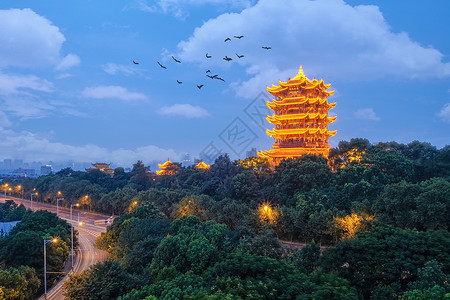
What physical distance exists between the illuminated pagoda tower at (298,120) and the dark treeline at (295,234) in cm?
358

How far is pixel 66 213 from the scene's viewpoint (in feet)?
171

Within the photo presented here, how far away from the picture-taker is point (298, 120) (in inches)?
1702

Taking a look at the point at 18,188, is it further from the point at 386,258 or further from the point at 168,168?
the point at 386,258

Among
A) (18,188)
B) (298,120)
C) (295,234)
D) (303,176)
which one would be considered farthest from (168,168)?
(295,234)

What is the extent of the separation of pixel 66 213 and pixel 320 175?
136 feet

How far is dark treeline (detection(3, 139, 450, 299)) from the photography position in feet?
45.2

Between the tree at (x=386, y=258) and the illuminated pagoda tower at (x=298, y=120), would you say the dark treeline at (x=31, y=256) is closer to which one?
the tree at (x=386, y=258)

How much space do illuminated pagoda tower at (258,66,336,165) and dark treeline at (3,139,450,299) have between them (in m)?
3.58

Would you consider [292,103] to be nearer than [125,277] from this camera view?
No

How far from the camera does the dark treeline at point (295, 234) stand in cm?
1377

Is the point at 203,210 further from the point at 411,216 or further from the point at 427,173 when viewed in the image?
the point at 427,173

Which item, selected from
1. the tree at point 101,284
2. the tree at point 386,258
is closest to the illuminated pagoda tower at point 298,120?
the tree at point 386,258

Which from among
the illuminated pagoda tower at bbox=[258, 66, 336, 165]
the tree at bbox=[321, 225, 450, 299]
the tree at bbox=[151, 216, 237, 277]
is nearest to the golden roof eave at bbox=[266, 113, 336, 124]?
the illuminated pagoda tower at bbox=[258, 66, 336, 165]

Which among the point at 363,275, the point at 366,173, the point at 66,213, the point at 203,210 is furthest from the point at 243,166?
the point at 66,213
